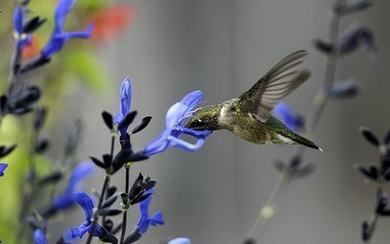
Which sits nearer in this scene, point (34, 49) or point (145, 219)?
point (145, 219)

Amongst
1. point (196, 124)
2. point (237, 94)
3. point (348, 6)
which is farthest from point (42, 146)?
point (237, 94)

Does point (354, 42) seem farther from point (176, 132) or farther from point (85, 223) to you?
point (85, 223)

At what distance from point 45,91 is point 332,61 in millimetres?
766

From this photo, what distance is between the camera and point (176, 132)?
1066mm

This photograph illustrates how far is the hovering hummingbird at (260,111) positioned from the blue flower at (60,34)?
0.22m

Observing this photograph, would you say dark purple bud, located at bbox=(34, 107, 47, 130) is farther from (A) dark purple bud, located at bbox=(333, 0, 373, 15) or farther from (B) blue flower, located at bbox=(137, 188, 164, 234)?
(A) dark purple bud, located at bbox=(333, 0, 373, 15)

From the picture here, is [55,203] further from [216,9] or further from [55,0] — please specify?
[216,9]

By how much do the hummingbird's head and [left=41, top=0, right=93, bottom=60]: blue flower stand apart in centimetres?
22

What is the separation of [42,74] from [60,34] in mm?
807

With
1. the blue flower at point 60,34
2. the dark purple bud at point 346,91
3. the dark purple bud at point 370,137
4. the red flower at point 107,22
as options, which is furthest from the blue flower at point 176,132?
the red flower at point 107,22

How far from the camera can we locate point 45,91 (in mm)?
2178

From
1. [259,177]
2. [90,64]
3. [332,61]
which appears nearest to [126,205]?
[332,61]

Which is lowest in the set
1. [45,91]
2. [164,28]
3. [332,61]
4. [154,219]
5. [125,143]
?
[164,28]

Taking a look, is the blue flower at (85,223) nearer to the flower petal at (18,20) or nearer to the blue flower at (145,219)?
the blue flower at (145,219)
